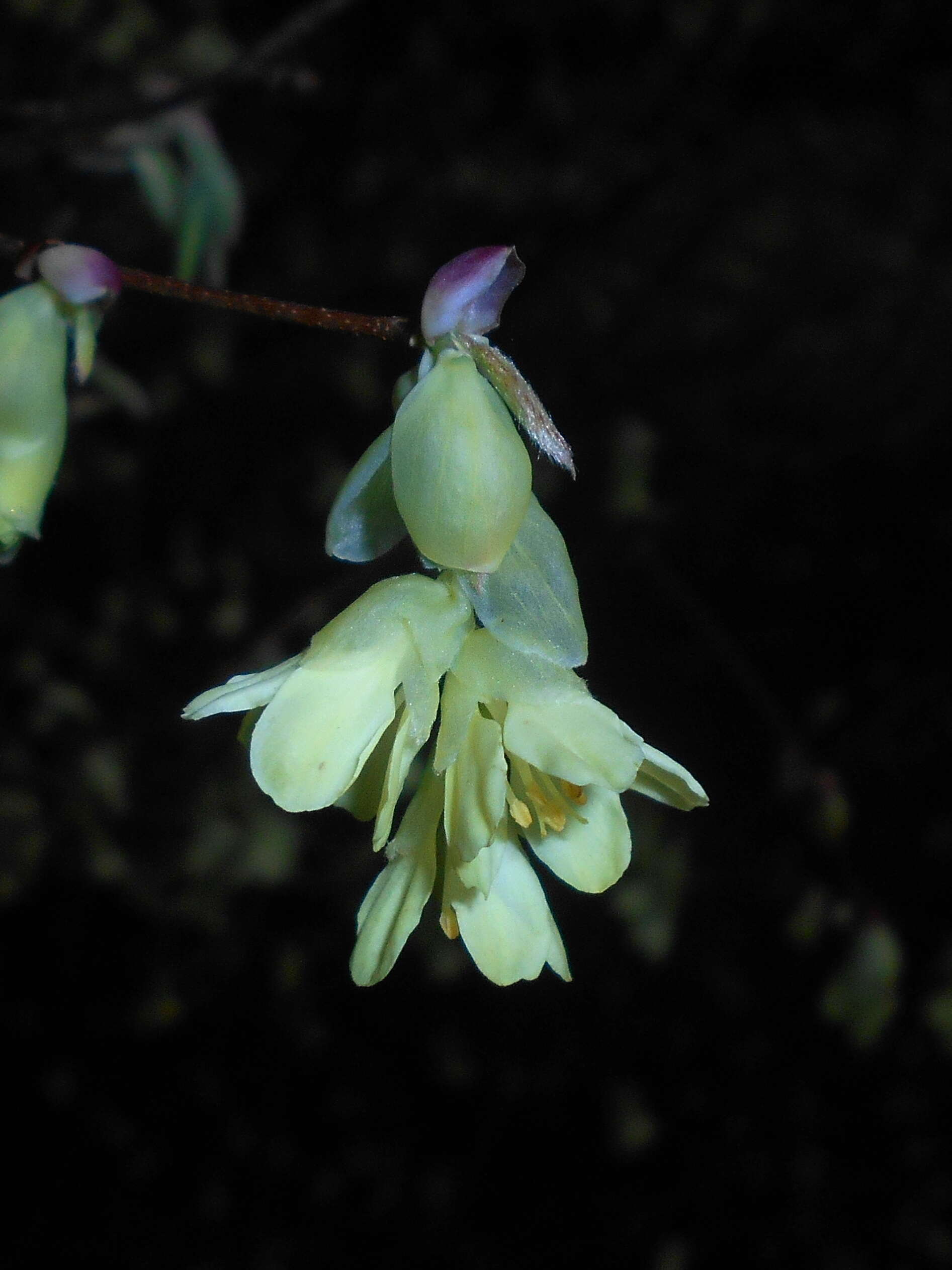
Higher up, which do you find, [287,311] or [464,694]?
[287,311]

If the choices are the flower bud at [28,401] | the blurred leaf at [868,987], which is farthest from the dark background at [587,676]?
the flower bud at [28,401]

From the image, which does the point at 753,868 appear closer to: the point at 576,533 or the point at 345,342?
the point at 576,533

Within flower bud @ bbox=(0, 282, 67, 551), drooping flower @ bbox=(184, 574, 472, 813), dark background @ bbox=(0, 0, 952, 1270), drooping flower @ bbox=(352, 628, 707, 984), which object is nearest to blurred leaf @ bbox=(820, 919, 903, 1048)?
dark background @ bbox=(0, 0, 952, 1270)

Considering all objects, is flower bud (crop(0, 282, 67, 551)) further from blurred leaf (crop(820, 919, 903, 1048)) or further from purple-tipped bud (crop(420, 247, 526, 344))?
blurred leaf (crop(820, 919, 903, 1048))

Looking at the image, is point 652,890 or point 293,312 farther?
point 652,890

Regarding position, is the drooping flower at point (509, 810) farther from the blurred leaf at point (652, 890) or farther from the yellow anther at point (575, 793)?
the blurred leaf at point (652, 890)

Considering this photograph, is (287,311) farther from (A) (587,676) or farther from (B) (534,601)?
(A) (587,676)

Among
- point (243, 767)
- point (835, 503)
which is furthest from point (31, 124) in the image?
point (835, 503)

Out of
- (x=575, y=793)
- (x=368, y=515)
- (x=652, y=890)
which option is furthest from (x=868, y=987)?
(x=368, y=515)
